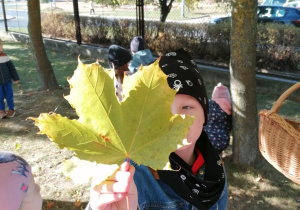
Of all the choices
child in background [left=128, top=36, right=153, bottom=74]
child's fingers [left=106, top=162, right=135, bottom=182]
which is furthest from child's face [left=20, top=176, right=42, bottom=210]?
child in background [left=128, top=36, right=153, bottom=74]

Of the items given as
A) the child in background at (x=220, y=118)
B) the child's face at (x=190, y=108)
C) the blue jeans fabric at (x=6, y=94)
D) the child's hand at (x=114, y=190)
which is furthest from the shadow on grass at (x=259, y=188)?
the blue jeans fabric at (x=6, y=94)

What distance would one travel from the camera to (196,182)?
1360mm

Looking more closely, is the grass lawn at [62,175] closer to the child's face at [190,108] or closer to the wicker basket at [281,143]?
the wicker basket at [281,143]

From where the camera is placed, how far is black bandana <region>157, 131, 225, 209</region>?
1.31 metres

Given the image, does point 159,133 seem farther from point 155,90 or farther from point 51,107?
point 51,107

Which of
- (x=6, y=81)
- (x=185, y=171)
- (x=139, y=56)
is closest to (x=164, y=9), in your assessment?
(x=139, y=56)

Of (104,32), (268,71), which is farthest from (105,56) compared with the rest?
(268,71)

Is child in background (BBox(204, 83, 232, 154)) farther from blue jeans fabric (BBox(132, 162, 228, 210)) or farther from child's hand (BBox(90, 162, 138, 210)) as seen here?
child's hand (BBox(90, 162, 138, 210))

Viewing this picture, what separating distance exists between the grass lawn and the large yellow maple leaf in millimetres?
2455

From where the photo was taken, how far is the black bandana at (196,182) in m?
1.31

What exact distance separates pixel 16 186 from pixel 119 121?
1.23m

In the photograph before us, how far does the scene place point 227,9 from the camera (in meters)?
11.1

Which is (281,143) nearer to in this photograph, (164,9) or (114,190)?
(114,190)

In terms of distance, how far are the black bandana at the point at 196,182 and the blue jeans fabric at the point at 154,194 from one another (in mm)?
44
